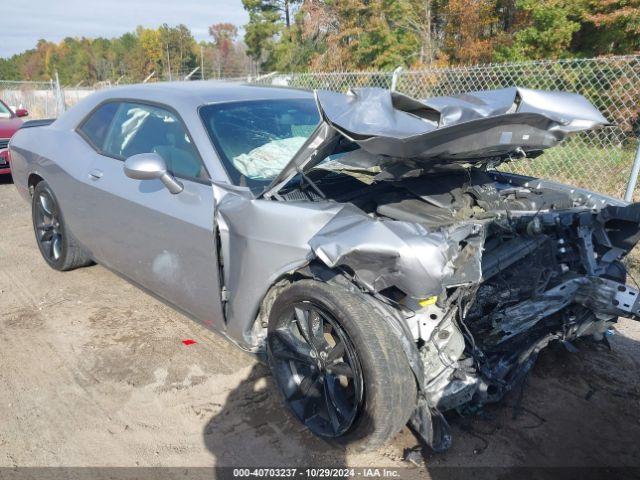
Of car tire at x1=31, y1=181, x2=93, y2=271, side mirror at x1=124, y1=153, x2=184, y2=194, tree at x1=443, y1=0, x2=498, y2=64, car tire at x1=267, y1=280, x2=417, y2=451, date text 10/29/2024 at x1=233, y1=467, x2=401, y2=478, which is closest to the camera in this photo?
car tire at x1=267, y1=280, x2=417, y2=451

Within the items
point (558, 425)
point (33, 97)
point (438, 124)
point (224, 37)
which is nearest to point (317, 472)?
point (558, 425)

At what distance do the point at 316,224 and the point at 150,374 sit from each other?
1.49 meters

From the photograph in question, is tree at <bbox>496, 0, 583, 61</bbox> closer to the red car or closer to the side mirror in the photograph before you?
the red car

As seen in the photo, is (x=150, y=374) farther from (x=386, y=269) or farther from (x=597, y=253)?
(x=597, y=253)

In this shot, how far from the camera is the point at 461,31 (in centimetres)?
1652

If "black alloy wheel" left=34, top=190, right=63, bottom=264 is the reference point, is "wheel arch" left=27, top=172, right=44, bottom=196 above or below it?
above

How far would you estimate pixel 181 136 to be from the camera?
2992mm

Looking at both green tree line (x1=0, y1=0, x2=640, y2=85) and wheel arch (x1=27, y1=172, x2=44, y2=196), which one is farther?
green tree line (x1=0, y1=0, x2=640, y2=85)

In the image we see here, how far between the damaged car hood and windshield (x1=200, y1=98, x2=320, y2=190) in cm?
38

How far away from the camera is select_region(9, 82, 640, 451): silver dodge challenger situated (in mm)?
2145

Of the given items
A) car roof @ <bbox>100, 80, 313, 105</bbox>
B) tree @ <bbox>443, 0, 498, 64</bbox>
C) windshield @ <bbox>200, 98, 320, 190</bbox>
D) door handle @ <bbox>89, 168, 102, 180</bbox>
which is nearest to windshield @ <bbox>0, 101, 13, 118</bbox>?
car roof @ <bbox>100, 80, 313, 105</bbox>

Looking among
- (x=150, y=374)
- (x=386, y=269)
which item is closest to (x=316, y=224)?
(x=386, y=269)

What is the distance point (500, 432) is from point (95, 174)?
300 centimetres

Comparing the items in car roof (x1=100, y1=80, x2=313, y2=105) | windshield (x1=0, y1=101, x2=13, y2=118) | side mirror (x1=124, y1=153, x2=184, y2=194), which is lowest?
side mirror (x1=124, y1=153, x2=184, y2=194)
